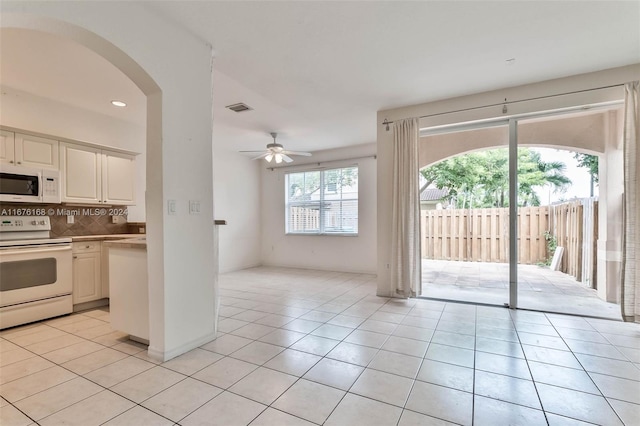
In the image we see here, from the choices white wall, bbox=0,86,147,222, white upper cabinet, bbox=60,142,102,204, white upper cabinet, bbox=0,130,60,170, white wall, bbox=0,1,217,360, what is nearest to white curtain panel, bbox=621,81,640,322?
white wall, bbox=0,1,217,360

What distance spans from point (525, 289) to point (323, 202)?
13.5 feet

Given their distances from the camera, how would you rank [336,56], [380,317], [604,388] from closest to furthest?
1. [604,388]
2. [336,56]
3. [380,317]

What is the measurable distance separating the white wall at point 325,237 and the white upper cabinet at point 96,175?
3337 mm

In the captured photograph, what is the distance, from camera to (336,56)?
2871 millimetres

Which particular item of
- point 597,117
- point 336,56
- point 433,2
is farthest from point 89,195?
point 597,117

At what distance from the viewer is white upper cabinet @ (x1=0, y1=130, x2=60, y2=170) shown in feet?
10.6

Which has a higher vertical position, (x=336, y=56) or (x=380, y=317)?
(x=336, y=56)

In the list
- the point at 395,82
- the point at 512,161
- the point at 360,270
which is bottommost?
the point at 360,270

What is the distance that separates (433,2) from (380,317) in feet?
9.92

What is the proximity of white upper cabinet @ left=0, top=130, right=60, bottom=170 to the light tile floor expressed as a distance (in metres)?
1.85

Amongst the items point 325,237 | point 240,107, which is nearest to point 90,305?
point 240,107

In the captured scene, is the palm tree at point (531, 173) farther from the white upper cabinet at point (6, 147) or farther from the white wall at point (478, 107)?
the white upper cabinet at point (6, 147)

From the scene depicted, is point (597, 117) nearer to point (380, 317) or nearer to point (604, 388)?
point (604, 388)

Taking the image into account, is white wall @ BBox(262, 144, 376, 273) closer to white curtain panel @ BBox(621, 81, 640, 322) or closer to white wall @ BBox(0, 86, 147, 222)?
white wall @ BBox(0, 86, 147, 222)
